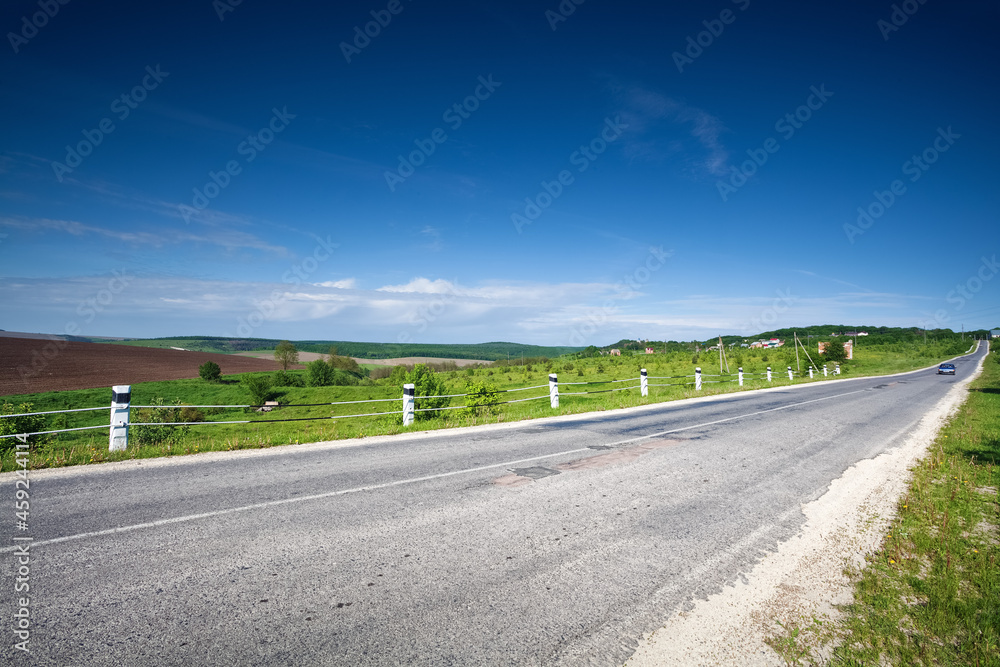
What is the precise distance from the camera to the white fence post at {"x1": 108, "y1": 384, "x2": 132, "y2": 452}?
7.69 m

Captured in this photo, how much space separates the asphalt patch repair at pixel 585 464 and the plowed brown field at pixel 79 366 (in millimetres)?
46761

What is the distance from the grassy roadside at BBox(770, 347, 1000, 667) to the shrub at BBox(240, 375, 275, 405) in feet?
164

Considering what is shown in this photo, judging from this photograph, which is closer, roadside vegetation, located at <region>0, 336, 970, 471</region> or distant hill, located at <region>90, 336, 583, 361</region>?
roadside vegetation, located at <region>0, 336, 970, 471</region>

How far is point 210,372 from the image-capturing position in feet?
169

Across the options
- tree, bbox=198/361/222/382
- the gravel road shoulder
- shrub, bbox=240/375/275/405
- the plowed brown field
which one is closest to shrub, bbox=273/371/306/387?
shrub, bbox=240/375/275/405

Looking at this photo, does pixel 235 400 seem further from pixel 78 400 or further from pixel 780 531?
pixel 780 531

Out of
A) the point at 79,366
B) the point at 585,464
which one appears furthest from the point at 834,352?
the point at 79,366

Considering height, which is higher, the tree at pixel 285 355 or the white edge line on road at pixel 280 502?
the tree at pixel 285 355

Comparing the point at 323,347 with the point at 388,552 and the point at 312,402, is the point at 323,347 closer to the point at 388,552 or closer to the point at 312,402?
the point at 312,402

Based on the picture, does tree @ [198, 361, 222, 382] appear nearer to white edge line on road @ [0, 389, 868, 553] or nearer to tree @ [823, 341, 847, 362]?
white edge line on road @ [0, 389, 868, 553]

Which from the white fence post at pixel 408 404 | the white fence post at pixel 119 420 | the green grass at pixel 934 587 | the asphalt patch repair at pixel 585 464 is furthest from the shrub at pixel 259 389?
the green grass at pixel 934 587

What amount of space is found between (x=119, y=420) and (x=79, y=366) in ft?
158

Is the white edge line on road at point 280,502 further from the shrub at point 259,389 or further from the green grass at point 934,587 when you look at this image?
the shrub at point 259,389

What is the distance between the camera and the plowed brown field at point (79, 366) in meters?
36.8
